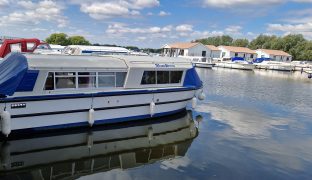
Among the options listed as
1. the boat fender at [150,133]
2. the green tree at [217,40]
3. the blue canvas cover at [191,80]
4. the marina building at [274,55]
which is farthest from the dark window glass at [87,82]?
the green tree at [217,40]

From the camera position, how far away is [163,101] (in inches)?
638

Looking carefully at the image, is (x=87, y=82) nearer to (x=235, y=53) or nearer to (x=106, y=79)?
(x=106, y=79)

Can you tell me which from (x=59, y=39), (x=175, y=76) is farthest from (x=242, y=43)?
(x=175, y=76)

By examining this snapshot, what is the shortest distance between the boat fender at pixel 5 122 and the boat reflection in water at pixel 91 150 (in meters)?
0.59

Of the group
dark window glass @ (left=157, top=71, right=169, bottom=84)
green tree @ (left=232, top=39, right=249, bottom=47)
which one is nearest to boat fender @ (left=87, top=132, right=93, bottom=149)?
dark window glass @ (left=157, top=71, right=169, bottom=84)

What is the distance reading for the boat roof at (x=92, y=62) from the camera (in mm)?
12732

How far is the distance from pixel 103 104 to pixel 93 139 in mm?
1651

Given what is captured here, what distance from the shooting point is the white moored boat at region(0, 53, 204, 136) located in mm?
11961

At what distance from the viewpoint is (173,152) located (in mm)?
12531

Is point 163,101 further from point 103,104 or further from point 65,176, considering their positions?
point 65,176

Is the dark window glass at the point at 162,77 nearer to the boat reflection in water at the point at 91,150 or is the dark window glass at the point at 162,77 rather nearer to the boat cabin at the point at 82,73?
the boat cabin at the point at 82,73

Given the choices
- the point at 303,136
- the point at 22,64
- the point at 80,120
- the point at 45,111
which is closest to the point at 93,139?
the point at 80,120

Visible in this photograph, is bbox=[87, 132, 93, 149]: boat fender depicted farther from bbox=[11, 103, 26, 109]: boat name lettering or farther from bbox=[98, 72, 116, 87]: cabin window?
bbox=[11, 103, 26, 109]: boat name lettering

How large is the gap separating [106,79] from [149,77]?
8.01ft
